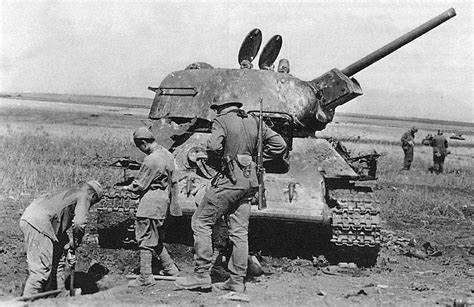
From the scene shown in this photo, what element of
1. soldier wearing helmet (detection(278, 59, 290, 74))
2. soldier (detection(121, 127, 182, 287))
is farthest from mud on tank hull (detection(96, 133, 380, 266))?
soldier wearing helmet (detection(278, 59, 290, 74))

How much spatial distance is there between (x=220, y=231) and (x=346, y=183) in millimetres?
2253

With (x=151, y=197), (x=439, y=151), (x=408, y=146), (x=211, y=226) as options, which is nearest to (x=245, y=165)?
(x=211, y=226)

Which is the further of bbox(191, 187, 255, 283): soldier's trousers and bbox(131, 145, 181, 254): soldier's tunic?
bbox(131, 145, 181, 254): soldier's tunic

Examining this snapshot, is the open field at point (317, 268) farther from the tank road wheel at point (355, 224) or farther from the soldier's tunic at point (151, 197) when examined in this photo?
the soldier's tunic at point (151, 197)

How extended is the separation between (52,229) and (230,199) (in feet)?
6.06

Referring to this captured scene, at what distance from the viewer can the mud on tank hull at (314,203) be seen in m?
8.05

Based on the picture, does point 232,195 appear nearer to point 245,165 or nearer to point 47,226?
point 245,165

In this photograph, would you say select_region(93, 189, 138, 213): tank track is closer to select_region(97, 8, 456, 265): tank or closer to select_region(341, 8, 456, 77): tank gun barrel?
select_region(97, 8, 456, 265): tank

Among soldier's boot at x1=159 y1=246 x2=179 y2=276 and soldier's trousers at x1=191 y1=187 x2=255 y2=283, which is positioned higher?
soldier's trousers at x1=191 y1=187 x2=255 y2=283

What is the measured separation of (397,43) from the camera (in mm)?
10609

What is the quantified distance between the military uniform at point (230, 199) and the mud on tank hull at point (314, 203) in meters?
1.19

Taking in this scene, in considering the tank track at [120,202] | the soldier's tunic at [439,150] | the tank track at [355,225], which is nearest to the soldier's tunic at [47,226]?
the tank track at [120,202]

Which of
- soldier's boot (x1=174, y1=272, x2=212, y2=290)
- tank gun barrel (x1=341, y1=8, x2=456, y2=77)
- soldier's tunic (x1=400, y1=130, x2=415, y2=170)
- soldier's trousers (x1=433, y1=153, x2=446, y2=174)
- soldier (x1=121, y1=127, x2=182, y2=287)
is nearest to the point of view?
soldier's boot (x1=174, y1=272, x2=212, y2=290)

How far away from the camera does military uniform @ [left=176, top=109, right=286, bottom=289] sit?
264 inches
